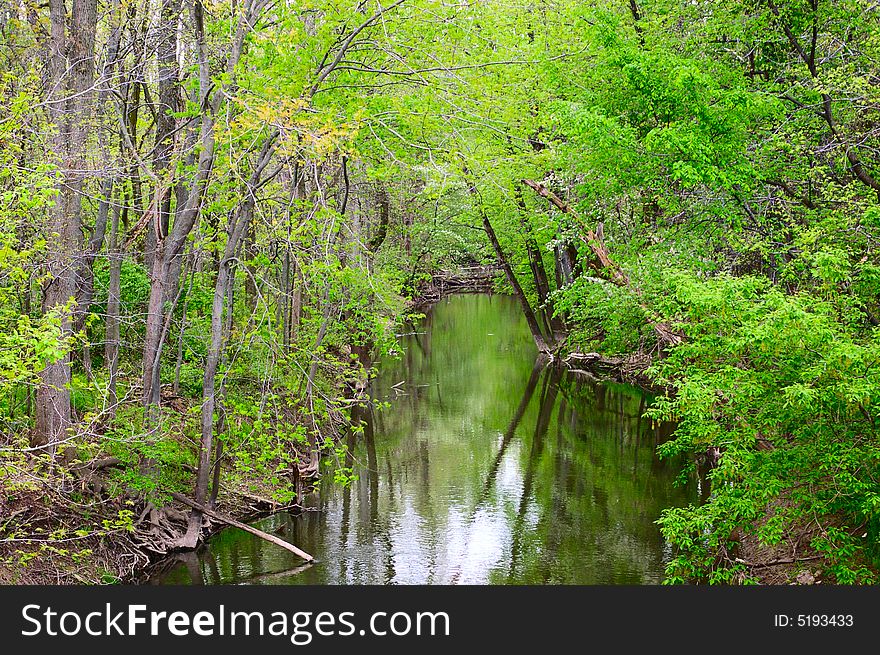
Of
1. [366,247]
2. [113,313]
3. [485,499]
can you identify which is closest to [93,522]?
[113,313]

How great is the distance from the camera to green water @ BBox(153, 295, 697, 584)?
1254cm

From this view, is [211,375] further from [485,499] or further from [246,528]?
[485,499]

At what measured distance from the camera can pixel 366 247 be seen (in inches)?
559

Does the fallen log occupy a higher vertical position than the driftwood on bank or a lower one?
lower

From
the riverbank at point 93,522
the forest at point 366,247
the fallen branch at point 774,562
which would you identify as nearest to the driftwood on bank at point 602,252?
the forest at point 366,247

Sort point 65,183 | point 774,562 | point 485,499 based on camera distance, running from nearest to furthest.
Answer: point 774,562 → point 65,183 → point 485,499

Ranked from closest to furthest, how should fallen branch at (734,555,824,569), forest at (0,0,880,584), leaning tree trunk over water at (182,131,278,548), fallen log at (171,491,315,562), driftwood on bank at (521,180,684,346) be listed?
forest at (0,0,880,584) → fallen branch at (734,555,824,569) → leaning tree trunk over water at (182,131,278,548) → fallen log at (171,491,315,562) → driftwood on bank at (521,180,684,346)

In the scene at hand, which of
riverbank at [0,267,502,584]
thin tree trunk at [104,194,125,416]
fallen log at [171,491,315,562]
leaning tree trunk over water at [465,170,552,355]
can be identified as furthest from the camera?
leaning tree trunk over water at [465,170,552,355]

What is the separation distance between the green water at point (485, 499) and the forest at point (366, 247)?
0.91m

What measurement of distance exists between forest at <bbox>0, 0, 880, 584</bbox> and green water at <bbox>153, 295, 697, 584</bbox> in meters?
0.91

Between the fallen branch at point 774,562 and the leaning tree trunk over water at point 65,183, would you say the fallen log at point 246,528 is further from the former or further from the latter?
the fallen branch at point 774,562

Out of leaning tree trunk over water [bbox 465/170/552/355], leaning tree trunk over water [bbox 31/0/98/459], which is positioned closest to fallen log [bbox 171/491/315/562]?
leaning tree trunk over water [bbox 31/0/98/459]

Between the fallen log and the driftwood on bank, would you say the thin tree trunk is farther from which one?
the driftwood on bank

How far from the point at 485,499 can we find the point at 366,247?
5.47 m
